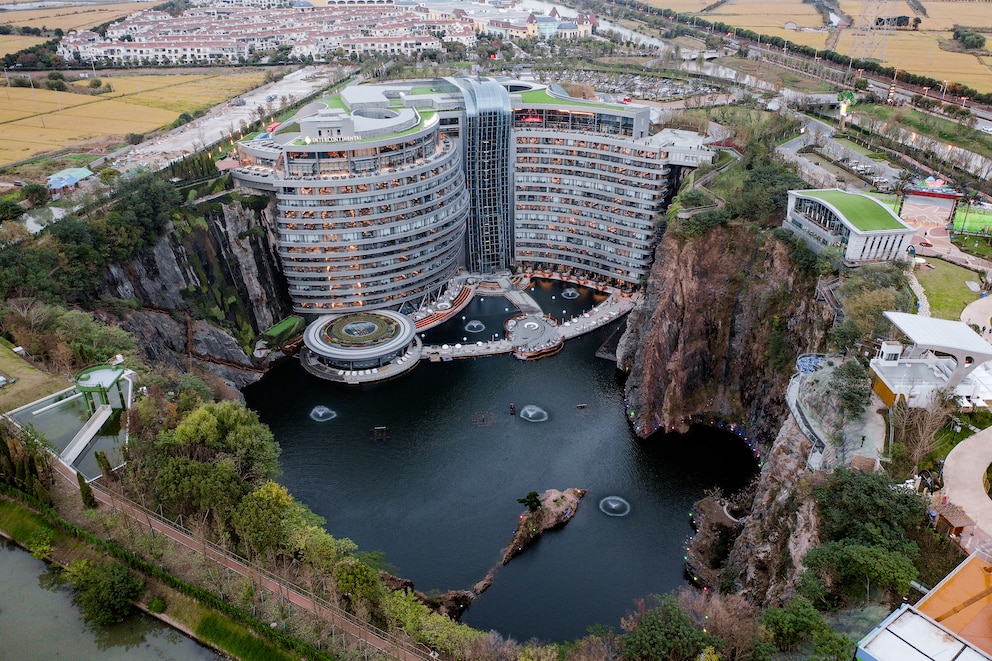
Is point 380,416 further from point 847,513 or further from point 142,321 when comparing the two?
point 847,513

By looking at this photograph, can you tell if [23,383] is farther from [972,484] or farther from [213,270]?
[972,484]

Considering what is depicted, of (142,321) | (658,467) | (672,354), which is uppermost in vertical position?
(142,321)

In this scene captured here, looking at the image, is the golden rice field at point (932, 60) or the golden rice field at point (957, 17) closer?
the golden rice field at point (932, 60)

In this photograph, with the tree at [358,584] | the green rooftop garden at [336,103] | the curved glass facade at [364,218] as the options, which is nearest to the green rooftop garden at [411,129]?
the curved glass facade at [364,218]

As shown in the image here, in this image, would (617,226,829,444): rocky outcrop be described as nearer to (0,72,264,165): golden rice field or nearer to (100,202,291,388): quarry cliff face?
(100,202,291,388): quarry cliff face

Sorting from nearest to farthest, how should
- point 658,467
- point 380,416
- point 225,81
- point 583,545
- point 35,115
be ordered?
point 583,545
point 658,467
point 380,416
point 35,115
point 225,81

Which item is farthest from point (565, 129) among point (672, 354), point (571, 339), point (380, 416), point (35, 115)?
point (35, 115)

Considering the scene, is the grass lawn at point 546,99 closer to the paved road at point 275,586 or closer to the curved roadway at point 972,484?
the curved roadway at point 972,484
